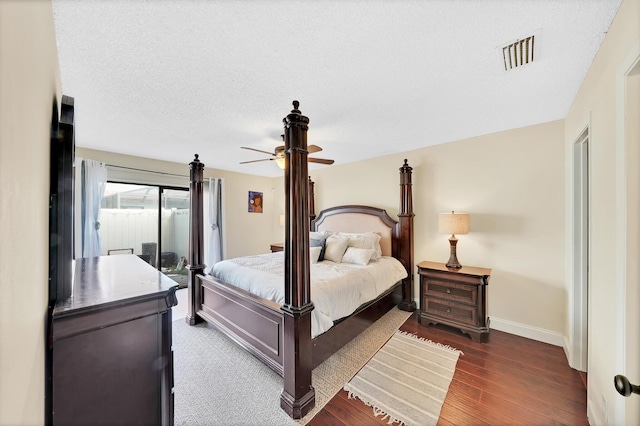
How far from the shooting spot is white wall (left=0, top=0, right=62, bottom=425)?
0.51 metres

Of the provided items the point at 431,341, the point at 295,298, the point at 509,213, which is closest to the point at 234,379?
the point at 295,298

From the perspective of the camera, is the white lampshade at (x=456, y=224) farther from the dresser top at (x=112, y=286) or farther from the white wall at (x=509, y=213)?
the dresser top at (x=112, y=286)

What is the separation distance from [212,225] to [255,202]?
1.18 meters

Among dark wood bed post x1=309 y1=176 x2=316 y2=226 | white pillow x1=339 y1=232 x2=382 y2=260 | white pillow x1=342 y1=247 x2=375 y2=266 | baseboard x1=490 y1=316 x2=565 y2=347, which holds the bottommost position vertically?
baseboard x1=490 y1=316 x2=565 y2=347

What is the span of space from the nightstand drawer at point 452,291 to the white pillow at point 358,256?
79 cm

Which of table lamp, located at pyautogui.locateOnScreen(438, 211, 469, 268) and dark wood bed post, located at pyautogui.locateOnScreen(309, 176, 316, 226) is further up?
dark wood bed post, located at pyautogui.locateOnScreen(309, 176, 316, 226)

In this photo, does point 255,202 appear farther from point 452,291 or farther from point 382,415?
point 382,415

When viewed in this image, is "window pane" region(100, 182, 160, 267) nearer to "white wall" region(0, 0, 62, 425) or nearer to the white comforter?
the white comforter

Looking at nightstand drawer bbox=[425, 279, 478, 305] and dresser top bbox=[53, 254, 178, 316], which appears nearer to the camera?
dresser top bbox=[53, 254, 178, 316]

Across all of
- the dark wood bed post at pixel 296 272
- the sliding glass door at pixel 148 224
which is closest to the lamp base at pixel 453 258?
the dark wood bed post at pixel 296 272

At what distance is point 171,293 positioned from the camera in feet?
3.78

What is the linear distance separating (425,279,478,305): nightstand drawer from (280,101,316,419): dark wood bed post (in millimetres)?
1934

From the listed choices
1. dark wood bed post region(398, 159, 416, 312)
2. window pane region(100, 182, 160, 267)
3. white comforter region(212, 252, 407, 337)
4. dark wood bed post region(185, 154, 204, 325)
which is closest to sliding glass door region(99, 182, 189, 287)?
window pane region(100, 182, 160, 267)

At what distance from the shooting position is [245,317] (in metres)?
2.40
